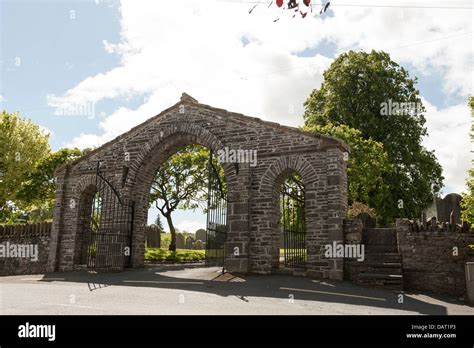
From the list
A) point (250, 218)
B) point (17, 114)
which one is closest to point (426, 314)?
point (250, 218)

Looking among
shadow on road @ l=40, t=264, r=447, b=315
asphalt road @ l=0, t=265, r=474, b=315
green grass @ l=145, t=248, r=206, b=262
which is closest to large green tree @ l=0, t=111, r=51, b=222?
green grass @ l=145, t=248, r=206, b=262

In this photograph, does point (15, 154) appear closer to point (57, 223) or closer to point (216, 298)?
point (57, 223)

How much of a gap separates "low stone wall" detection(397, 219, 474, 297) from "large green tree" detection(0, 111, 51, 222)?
23.3 meters

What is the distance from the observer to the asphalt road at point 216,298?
7.01m

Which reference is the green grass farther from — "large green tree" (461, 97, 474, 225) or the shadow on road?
"large green tree" (461, 97, 474, 225)

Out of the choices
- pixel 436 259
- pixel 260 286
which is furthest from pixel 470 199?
pixel 260 286

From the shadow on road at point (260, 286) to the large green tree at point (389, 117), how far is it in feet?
41.3

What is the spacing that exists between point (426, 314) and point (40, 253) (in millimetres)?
14866

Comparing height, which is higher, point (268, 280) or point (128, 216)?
point (128, 216)

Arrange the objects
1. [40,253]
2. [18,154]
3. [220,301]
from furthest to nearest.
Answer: [18,154]
[40,253]
[220,301]

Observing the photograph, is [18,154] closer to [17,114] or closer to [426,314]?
[17,114]

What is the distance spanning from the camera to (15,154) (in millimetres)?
24469

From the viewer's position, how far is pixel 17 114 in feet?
85.9

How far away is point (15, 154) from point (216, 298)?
21.6 meters
